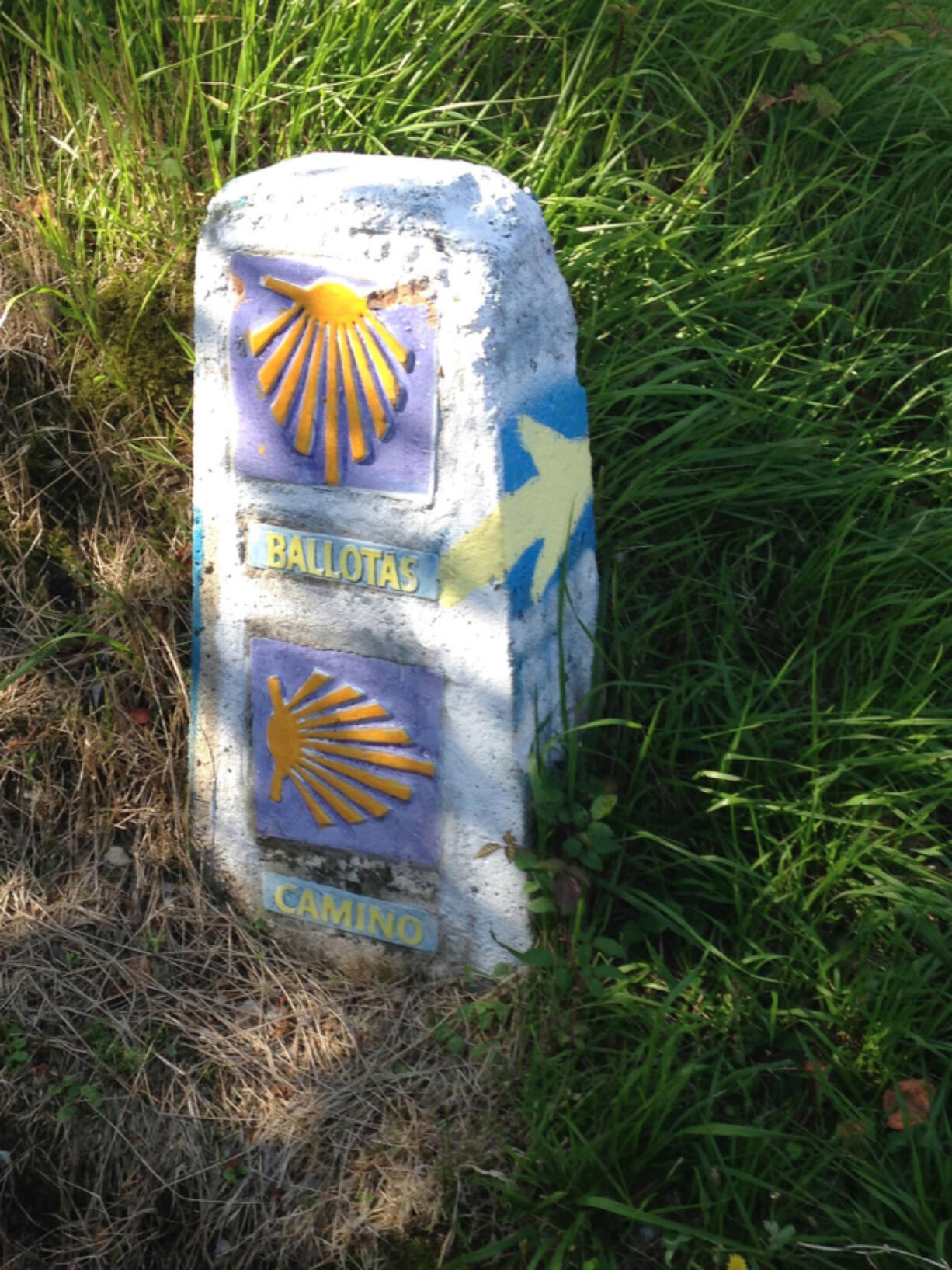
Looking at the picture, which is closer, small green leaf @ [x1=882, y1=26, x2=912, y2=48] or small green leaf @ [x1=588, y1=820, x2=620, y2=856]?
small green leaf @ [x1=588, y1=820, x2=620, y2=856]

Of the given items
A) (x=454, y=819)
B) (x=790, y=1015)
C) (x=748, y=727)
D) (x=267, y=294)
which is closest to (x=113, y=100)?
(x=267, y=294)

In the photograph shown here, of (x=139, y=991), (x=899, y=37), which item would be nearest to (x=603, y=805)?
(x=139, y=991)

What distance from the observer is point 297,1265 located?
1854 mm

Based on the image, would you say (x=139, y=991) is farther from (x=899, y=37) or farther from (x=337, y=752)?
(x=899, y=37)

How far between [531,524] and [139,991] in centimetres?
107

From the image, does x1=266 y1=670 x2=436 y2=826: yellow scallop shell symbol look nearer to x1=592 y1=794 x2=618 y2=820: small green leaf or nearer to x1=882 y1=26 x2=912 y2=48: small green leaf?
x1=592 y1=794 x2=618 y2=820: small green leaf

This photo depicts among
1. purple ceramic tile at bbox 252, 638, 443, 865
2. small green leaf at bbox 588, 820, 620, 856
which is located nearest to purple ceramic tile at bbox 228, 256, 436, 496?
purple ceramic tile at bbox 252, 638, 443, 865

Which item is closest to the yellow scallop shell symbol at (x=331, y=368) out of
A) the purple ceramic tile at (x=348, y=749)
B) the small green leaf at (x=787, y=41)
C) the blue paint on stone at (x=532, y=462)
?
the blue paint on stone at (x=532, y=462)

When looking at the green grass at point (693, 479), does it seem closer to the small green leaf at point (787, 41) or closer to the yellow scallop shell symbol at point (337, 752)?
the small green leaf at point (787, 41)

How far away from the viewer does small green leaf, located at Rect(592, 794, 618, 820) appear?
1.91 m

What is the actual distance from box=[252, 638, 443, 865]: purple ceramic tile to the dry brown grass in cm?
26

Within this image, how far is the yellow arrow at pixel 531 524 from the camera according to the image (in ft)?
5.97

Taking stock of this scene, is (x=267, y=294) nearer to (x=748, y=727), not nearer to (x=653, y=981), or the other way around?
(x=748, y=727)

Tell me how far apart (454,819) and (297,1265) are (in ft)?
2.34
